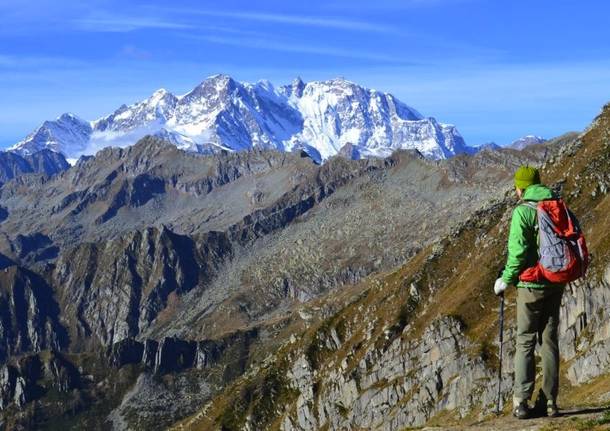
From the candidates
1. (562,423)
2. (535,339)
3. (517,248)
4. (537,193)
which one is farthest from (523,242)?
(562,423)

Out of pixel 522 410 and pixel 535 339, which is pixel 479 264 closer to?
pixel 522 410

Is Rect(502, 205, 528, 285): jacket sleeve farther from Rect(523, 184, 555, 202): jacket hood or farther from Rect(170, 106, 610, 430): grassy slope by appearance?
Rect(170, 106, 610, 430): grassy slope

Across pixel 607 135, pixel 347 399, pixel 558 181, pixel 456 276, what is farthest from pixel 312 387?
pixel 607 135

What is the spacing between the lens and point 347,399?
604 ft

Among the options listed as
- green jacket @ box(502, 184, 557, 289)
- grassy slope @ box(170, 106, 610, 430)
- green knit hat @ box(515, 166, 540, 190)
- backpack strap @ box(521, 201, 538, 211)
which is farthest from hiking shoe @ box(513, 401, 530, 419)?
grassy slope @ box(170, 106, 610, 430)

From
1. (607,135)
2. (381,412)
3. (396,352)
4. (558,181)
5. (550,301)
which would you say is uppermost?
(607,135)

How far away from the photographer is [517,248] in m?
23.1

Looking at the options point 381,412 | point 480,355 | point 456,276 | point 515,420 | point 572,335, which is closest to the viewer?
point 515,420

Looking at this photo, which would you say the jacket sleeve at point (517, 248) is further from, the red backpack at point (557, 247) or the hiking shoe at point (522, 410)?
the hiking shoe at point (522, 410)

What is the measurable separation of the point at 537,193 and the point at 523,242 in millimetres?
1617

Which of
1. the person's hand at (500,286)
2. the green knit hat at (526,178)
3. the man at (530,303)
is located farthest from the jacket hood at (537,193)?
the person's hand at (500,286)

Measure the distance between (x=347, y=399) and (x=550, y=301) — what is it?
→ 165 m

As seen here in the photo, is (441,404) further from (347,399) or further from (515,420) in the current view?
(515,420)

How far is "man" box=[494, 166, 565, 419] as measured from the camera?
76.0 feet
